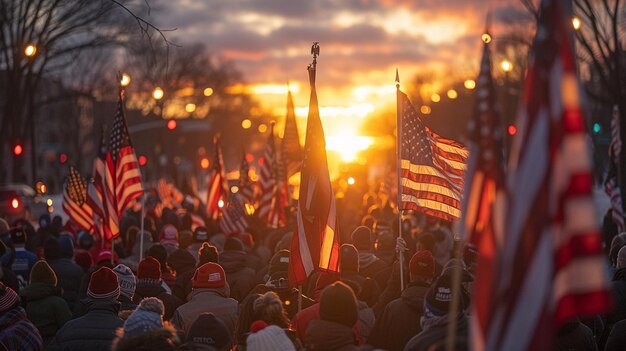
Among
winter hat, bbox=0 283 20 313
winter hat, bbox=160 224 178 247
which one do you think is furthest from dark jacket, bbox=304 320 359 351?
winter hat, bbox=160 224 178 247

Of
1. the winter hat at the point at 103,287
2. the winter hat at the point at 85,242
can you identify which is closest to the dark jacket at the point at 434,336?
the winter hat at the point at 103,287

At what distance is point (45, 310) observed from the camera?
1042 centimetres

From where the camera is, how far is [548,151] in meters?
5.25

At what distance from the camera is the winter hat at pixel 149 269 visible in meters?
11.1

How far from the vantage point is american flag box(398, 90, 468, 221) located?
12766mm

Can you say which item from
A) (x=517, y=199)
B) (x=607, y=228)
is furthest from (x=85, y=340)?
(x=607, y=228)

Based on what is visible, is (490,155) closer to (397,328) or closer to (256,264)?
(397,328)

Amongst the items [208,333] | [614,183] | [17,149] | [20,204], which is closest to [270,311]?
[208,333]

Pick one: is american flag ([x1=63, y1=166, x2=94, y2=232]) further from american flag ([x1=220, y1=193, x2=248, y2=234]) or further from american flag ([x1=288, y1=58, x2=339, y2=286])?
american flag ([x1=288, y1=58, x2=339, y2=286])

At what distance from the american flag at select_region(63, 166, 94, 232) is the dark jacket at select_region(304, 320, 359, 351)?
42.8ft

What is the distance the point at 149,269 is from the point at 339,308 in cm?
407

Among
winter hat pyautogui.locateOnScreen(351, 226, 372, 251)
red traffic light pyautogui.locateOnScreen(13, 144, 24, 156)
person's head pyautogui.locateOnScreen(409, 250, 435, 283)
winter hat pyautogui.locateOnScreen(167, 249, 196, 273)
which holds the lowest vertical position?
winter hat pyautogui.locateOnScreen(167, 249, 196, 273)

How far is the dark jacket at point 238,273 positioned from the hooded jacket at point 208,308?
2.08 m

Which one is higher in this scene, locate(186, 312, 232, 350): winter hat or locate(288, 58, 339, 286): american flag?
locate(288, 58, 339, 286): american flag
